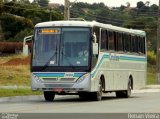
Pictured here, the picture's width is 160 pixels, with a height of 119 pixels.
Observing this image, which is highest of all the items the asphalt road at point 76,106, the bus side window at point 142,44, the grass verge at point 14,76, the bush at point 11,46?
Answer: the bus side window at point 142,44

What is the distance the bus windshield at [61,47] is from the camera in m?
26.6

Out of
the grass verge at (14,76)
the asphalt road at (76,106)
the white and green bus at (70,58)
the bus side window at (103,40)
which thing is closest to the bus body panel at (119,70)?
the white and green bus at (70,58)

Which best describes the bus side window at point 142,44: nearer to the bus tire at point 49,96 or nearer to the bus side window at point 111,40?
the bus side window at point 111,40

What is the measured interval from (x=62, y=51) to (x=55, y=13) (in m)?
73.4

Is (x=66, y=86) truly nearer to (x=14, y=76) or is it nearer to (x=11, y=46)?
(x=14, y=76)

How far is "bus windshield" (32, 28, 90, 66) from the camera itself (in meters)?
26.6

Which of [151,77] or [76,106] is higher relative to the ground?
[76,106]

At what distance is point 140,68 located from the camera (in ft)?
114

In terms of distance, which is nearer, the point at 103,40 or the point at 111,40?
the point at 103,40

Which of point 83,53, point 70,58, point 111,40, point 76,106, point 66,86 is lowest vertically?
point 76,106

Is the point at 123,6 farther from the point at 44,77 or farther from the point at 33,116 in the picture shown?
the point at 33,116

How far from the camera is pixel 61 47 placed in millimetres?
26750

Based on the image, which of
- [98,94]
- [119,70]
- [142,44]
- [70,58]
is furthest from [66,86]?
[142,44]

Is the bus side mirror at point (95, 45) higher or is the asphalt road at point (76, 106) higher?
the bus side mirror at point (95, 45)
